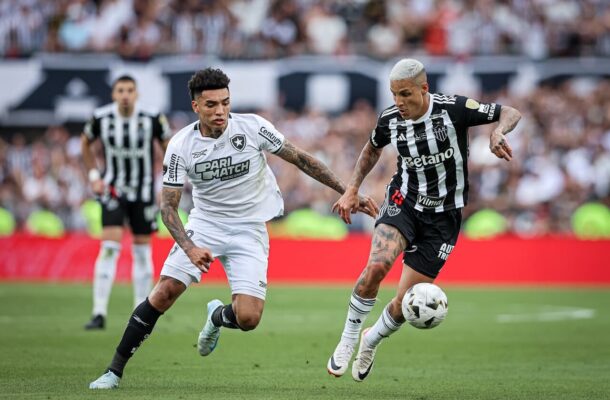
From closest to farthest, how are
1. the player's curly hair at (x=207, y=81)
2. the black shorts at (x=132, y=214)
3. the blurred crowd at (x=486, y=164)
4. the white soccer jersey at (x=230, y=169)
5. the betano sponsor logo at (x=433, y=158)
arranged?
1. the player's curly hair at (x=207, y=81)
2. the white soccer jersey at (x=230, y=169)
3. the betano sponsor logo at (x=433, y=158)
4. the black shorts at (x=132, y=214)
5. the blurred crowd at (x=486, y=164)

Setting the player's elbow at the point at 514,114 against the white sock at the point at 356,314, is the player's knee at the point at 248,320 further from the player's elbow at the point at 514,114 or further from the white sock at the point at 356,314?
the player's elbow at the point at 514,114

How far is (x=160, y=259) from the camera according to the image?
67.5 ft

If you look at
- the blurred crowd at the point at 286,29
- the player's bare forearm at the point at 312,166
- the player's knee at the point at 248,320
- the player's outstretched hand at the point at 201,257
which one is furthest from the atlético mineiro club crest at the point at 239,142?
the blurred crowd at the point at 286,29

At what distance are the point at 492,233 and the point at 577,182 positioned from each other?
2242mm

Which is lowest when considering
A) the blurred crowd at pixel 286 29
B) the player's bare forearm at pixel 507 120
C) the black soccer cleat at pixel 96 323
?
the black soccer cleat at pixel 96 323

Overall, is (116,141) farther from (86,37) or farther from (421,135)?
(86,37)

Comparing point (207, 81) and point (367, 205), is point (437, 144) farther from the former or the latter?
point (207, 81)

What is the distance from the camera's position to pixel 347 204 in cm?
890

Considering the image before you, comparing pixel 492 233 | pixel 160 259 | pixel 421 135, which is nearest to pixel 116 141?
pixel 421 135

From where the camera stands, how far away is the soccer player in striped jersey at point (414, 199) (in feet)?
29.5

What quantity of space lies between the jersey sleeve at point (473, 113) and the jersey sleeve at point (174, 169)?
2238mm

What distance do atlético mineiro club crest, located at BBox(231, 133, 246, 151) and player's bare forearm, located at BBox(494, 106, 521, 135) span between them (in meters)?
2.01

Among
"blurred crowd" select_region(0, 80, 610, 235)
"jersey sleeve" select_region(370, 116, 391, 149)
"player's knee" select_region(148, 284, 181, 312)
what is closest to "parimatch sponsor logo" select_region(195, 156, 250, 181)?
"player's knee" select_region(148, 284, 181, 312)

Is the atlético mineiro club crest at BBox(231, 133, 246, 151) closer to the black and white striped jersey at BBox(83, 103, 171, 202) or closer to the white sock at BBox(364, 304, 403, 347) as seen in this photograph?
the white sock at BBox(364, 304, 403, 347)
